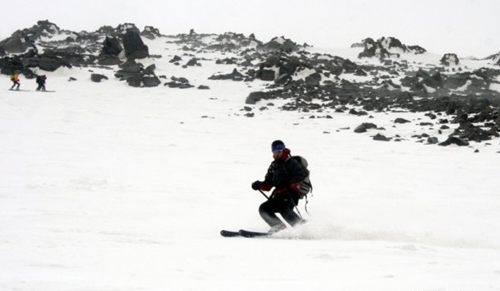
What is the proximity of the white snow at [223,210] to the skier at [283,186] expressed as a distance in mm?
363

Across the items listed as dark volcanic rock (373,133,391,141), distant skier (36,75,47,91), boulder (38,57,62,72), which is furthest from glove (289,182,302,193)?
boulder (38,57,62,72)

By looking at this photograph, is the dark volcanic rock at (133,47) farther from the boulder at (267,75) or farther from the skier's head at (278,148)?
the skier's head at (278,148)

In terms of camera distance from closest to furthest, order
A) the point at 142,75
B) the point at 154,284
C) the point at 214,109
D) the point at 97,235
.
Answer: the point at 154,284
the point at 97,235
the point at 214,109
the point at 142,75

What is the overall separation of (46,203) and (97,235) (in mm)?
2369

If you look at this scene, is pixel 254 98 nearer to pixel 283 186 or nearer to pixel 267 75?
pixel 267 75

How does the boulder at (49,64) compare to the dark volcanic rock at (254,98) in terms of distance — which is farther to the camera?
the boulder at (49,64)

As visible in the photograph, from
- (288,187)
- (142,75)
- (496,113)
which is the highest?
(142,75)

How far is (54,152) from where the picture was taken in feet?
42.9

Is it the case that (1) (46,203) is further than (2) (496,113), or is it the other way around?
(2) (496,113)

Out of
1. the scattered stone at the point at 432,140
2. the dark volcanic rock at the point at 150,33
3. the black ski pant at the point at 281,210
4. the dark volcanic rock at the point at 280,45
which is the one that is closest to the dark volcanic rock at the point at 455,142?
the scattered stone at the point at 432,140

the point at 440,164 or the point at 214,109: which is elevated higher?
the point at 214,109

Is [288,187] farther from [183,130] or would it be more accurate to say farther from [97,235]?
[183,130]

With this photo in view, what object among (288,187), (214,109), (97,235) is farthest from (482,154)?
(214,109)

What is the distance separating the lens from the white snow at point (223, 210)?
13.3 feet
